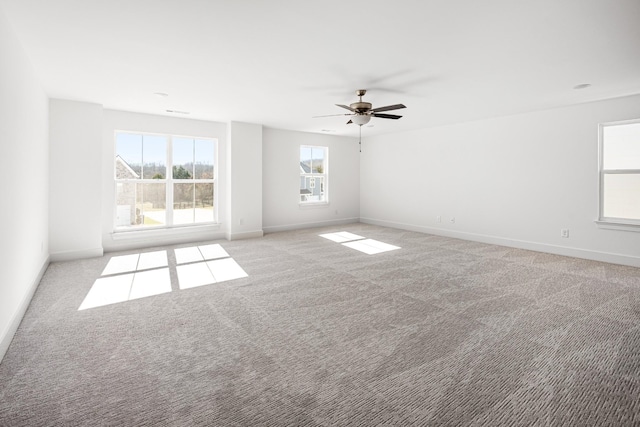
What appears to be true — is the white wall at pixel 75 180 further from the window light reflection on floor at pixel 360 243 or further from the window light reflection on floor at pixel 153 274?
the window light reflection on floor at pixel 360 243

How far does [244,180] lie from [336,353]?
17.3 feet

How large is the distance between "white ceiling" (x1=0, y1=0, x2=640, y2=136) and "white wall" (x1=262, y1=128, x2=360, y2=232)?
2697mm

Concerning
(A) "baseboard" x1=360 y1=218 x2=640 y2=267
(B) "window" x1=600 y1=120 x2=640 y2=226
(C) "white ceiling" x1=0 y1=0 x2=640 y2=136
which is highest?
(C) "white ceiling" x1=0 y1=0 x2=640 y2=136

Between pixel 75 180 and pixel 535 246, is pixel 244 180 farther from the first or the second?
pixel 535 246

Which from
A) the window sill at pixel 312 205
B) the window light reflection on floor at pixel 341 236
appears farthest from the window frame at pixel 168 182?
the window light reflection on floor at pixel 341 236

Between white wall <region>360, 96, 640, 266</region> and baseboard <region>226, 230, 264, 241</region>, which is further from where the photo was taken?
baseboard <region>226, 230, 264, 241</region>

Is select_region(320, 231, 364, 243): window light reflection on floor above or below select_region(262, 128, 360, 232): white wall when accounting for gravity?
below

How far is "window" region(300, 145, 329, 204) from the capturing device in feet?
28.2

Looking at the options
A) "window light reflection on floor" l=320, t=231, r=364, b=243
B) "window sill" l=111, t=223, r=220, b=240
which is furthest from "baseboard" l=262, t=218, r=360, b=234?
"window sill" l=111, t=223, r=220, b=240

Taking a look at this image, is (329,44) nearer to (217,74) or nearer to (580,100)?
(217,74)

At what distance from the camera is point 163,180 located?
6.36m

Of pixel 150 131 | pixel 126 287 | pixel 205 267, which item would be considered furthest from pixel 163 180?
pixel 126 287

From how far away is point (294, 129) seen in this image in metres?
7.93

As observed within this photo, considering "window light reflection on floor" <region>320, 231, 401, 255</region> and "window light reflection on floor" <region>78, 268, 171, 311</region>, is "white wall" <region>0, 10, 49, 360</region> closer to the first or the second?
"window light reflection on floor" <region>78, 268, 171, 311</region>
